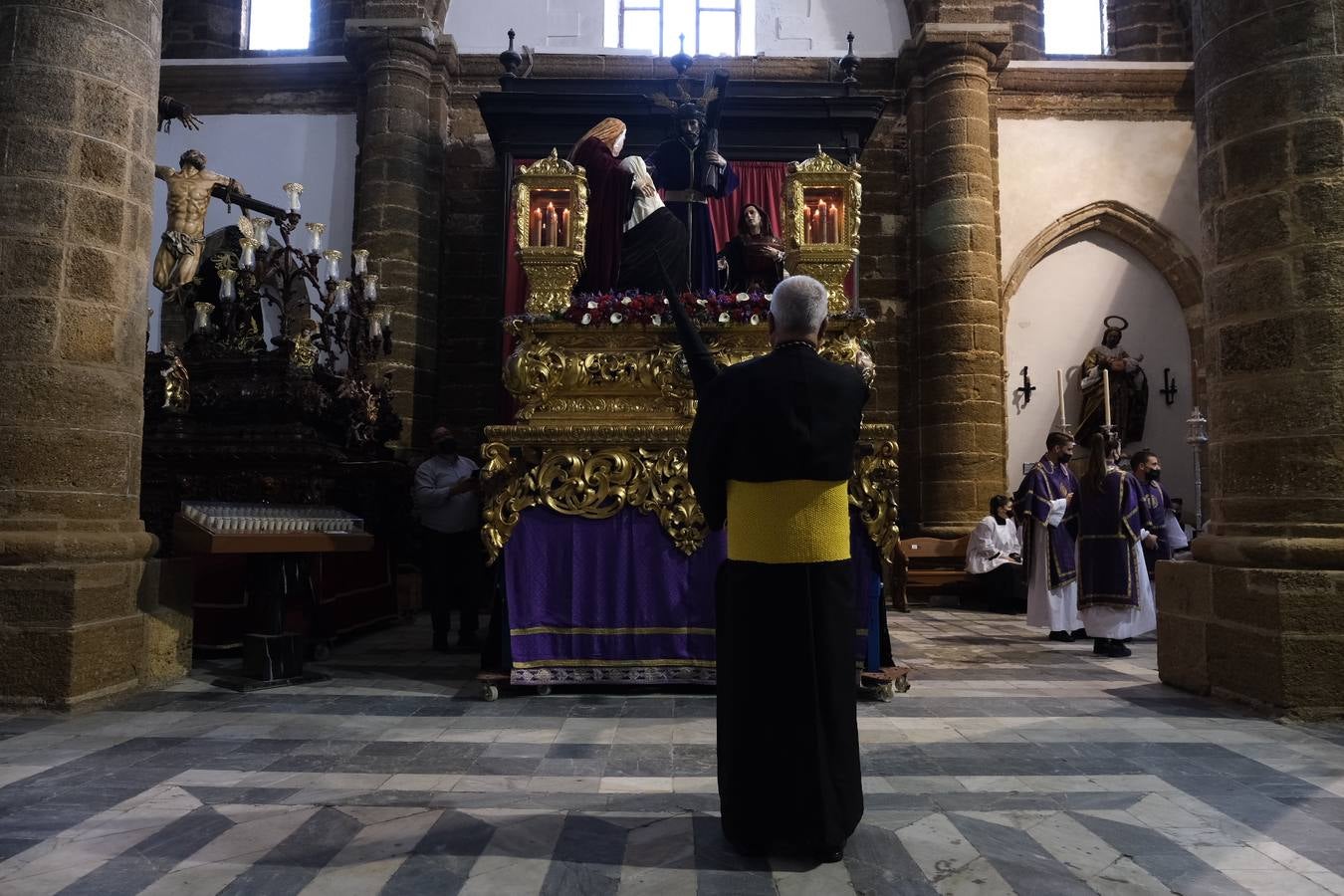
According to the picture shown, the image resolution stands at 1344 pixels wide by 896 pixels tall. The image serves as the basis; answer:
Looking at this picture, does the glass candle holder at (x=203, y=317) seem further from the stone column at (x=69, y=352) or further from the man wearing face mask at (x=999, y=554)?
the man wearing face mask at (x=999, y=554)

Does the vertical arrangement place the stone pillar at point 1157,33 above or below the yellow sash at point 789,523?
above

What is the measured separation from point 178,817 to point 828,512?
241 cm

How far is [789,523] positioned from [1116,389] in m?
10.7

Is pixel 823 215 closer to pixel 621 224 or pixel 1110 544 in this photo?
pixel 621 224

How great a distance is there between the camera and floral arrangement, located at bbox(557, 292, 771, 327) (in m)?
5.39

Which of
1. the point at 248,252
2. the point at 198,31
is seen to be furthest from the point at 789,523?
the point at 198,31

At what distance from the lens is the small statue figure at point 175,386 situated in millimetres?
7309

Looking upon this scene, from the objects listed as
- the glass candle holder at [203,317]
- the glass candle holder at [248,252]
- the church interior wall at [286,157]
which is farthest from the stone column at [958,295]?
the glass candle holder at [203,317]

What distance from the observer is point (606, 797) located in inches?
129

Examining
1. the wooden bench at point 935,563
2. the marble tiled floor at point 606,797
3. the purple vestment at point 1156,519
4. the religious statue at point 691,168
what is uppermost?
the religious statue at point 691,168

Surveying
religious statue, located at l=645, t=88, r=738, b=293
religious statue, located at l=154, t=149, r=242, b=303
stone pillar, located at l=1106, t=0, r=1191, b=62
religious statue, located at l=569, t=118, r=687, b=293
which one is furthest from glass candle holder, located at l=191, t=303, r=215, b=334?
stone pillar, located at l=1106, t=0, r=1191, b=62

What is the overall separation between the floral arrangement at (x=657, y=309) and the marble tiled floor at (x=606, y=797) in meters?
2.22

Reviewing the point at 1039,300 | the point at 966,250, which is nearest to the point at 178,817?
the point at 966,250

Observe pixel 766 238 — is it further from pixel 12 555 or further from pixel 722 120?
pixel 12 555
